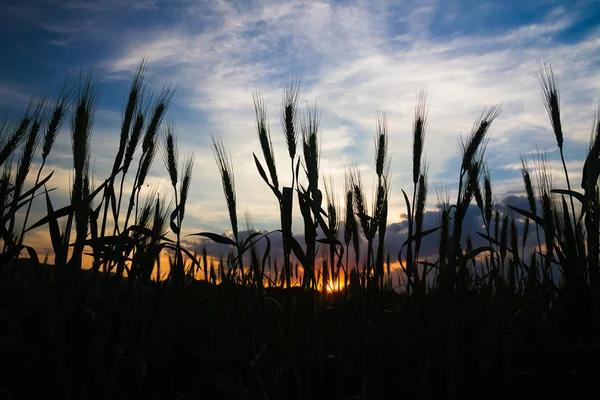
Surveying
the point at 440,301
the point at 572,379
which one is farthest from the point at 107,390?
the point at 572,379

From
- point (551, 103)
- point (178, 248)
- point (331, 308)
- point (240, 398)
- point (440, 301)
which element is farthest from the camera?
point (551, 103)

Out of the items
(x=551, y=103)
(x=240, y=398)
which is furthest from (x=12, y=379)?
(x=551, y=103)

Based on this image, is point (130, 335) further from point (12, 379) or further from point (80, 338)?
point (12, 379)

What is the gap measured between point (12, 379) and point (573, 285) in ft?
8.62

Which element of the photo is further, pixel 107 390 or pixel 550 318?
pixel 550 318

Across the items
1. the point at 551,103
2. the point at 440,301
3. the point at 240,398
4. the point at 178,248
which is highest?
the point at 551,103

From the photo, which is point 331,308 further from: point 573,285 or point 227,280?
point 573,285

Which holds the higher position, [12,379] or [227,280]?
[227,280]

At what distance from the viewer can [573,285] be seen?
2361mm

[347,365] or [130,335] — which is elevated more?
[130,335]

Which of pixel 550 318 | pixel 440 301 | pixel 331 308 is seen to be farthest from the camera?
pixel 331 308

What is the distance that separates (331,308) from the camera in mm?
2768

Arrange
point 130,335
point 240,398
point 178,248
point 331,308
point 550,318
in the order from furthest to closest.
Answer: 1. point 331,308
2. point 178,248
3. point 550,318
4. point 130,335
5. point 240,398

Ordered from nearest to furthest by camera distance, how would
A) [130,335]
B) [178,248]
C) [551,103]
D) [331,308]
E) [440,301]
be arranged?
[440,301]
[130,335]
[178,248]
[331,308]
[551,103]
